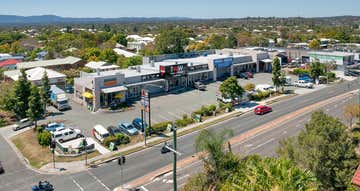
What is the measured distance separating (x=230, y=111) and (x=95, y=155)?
23.0 meters

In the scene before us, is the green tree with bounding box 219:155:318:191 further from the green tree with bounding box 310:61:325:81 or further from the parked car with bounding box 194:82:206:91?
the green tree with bounding box 310:61:325:81

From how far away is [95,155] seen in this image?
126 ft

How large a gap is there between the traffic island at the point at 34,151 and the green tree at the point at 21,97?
5.84 metres

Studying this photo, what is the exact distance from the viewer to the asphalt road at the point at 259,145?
31516 mm

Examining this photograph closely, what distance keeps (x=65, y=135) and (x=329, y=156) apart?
30.7m

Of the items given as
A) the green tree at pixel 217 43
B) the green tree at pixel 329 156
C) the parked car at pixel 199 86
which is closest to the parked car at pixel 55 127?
the parked car at pixel 199 86

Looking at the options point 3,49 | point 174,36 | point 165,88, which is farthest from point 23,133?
point 3,49

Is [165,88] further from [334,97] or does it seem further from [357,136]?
[357,136]

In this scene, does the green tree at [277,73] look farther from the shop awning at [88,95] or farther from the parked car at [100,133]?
the parked car at [100,133]

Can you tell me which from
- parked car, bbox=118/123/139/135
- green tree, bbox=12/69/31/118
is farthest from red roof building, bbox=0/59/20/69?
parked car, bbox=118/123/139/135

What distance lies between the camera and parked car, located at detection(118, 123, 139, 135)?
44381mm

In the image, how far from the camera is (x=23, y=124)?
49719 millimetres

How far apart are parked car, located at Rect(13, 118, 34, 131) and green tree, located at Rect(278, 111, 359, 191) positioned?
37798mm

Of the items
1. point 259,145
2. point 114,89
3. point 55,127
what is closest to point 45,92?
point 55,127
